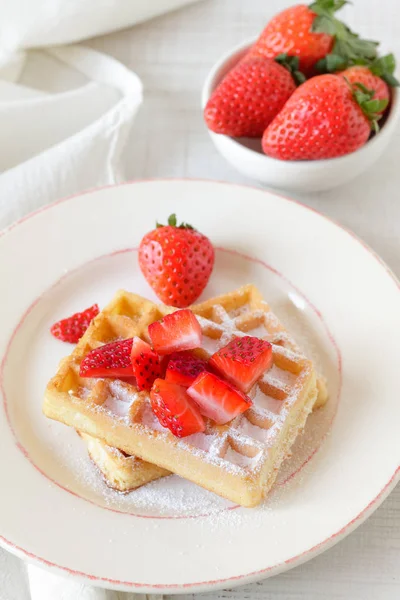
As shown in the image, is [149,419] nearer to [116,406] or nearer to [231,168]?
[116,406]

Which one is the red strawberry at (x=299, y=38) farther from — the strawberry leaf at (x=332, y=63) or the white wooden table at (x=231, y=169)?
the white wooden table at (x=231, y=169)

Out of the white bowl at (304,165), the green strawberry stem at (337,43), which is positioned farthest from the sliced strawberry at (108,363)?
the green strawberry stem at (337,43)

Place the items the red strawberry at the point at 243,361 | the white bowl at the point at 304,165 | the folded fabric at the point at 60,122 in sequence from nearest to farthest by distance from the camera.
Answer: the red strawberry at the point at 243,361
the white bowl at the point at 304,165
the folded fabric at the point at 60,122

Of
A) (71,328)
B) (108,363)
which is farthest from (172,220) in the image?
(108,363)

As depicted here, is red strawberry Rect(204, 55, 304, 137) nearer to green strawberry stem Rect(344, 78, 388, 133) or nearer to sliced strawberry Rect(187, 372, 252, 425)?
green strawberry stem Rect(344, 78, 388, 133)

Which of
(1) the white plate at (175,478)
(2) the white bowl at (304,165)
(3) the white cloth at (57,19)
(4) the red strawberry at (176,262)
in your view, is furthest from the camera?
(3) the white cloth at (57,19)

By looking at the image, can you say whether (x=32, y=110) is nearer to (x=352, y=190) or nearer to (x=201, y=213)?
(x=201, y=213)

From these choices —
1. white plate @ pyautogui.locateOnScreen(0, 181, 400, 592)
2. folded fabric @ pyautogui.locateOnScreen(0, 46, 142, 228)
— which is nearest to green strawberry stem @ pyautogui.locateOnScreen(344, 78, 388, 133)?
white plate @ pyautogui.locateOnScreen(0, 181, 400, 592)

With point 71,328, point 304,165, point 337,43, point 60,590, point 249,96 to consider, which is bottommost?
point 60,590
